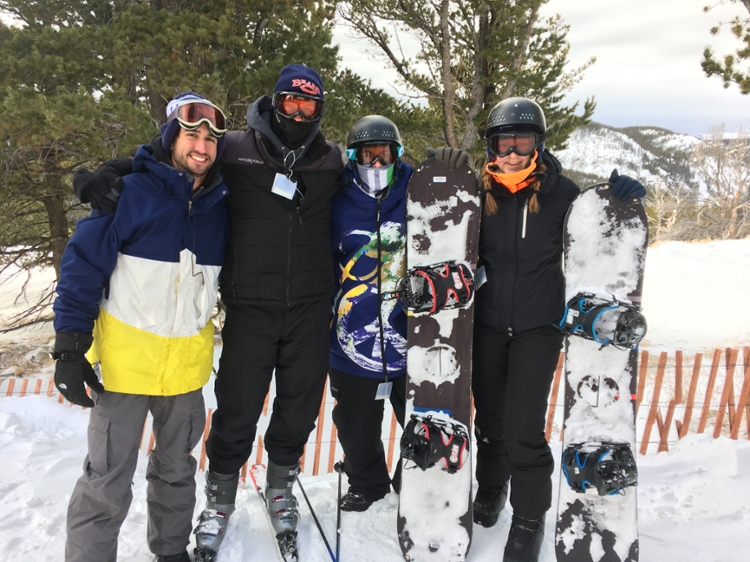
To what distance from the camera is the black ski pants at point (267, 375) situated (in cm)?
201

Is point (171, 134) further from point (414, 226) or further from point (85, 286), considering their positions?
point (414, 226)

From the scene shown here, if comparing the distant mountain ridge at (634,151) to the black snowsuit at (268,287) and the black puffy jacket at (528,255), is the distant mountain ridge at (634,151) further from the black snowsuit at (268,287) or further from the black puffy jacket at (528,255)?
the black snowsuit at (268,287)

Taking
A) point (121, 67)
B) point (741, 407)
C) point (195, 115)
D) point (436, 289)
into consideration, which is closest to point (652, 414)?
point (741, 407)

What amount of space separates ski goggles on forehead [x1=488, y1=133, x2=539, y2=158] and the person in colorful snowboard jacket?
524 mm

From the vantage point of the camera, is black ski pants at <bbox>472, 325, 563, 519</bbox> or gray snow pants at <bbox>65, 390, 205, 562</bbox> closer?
gray snow pants at <bbox>65, 390, 205, 562</bbox>

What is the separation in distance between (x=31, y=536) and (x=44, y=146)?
18.0 ft

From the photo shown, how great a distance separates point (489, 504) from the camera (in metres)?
2.35

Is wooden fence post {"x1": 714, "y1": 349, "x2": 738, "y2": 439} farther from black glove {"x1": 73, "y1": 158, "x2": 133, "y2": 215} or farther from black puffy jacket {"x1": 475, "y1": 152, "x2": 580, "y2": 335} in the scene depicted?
black glove {"x1": 73, "y1": 158, "x2": 133, "y2": 215}

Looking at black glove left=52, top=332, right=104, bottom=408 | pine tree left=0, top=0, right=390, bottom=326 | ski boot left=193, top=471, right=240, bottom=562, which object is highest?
pine tree left=0, top=0, right=390, bottom=326

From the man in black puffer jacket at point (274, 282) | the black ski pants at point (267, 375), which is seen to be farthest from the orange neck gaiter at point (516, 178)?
the black ski pants at point (267, 375)

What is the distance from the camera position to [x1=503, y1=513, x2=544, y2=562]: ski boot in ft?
6.68

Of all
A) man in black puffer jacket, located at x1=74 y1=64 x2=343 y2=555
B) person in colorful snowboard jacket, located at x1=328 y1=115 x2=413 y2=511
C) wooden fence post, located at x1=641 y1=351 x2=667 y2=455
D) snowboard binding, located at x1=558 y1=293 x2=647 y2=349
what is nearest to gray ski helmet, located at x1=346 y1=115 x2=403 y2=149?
person in colorful snowboard jacket, located at x1=328 y1=115 x2=413 y2=511

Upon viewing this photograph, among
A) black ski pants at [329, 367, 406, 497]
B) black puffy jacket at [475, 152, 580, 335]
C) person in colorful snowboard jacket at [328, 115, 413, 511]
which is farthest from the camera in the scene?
black ski pants at [329, 367, 406, 497]

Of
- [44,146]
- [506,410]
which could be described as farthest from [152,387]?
[44,146]
